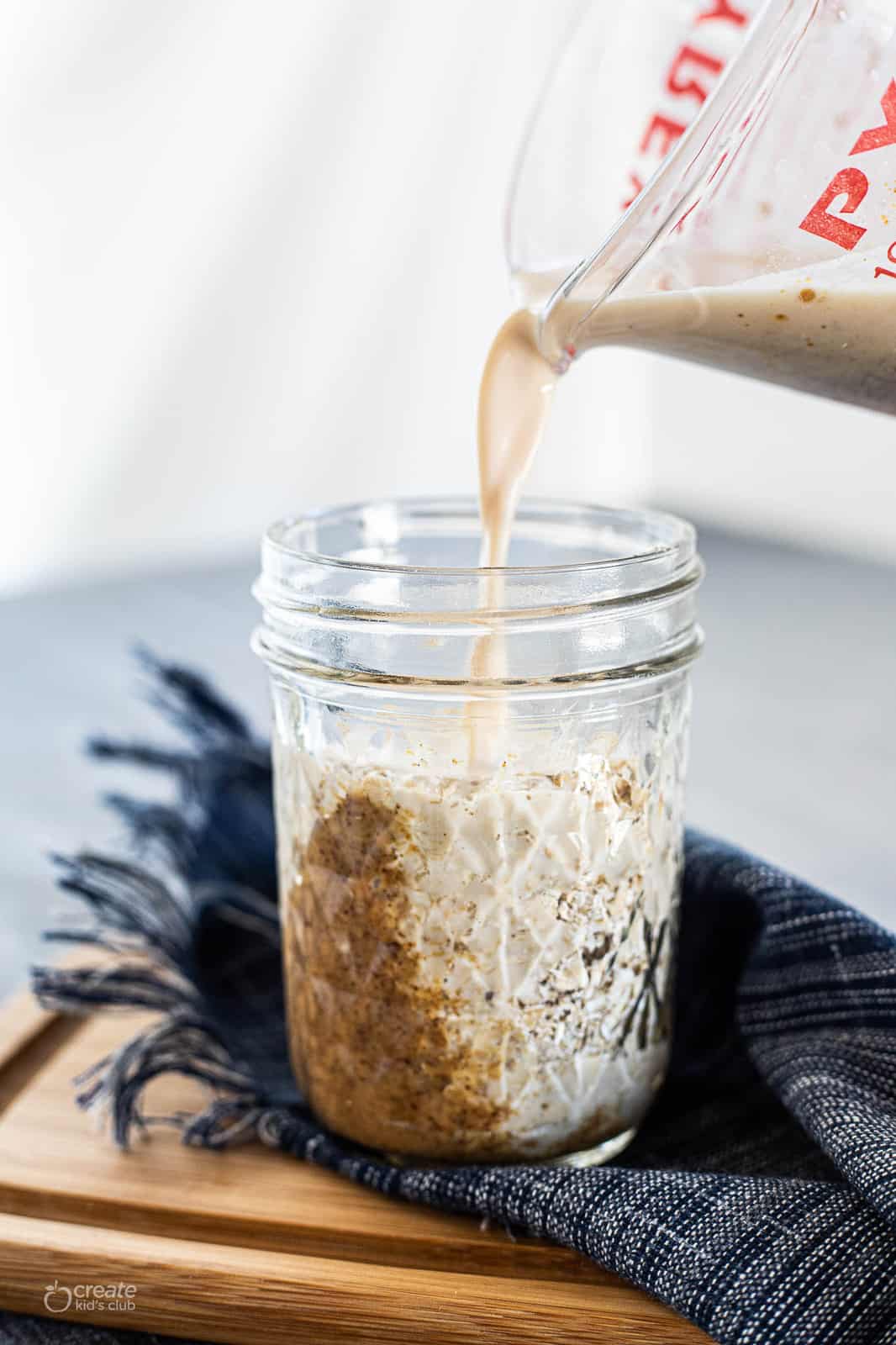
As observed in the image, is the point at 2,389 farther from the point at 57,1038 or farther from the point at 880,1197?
the point at 880,1197

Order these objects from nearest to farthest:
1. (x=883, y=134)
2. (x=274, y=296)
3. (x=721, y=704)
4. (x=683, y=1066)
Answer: (x=883, y=134) → (x=683, y=1066) → (x=721, y=704) → (x=274, y=296)

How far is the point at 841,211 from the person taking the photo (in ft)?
1.53

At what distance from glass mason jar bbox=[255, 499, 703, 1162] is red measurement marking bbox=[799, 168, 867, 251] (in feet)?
0.40

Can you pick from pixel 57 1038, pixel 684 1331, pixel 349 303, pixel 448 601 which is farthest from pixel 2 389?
pixel 684 1331

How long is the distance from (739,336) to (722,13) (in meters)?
0.27

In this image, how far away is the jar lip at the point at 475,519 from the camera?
0.49 m

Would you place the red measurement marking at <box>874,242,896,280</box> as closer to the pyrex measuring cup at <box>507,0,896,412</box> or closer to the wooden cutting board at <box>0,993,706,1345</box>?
the pyrex measuring cup at <box>507,0,896,412</box>

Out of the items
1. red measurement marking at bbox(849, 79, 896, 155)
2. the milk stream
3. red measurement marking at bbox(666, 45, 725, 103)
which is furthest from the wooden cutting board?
red measurement marking at bbox(666, 45, 725, 103)

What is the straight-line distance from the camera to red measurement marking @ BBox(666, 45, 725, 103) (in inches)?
26.1

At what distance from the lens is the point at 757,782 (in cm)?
101

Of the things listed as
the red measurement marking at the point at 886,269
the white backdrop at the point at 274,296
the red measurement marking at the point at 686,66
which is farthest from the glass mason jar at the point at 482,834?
the white backdrop at the point at 274,296

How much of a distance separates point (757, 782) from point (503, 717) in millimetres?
539

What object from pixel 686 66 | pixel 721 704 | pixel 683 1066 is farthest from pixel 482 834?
pixel 721 704

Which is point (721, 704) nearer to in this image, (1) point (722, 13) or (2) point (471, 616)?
(1) point (722, 13)
